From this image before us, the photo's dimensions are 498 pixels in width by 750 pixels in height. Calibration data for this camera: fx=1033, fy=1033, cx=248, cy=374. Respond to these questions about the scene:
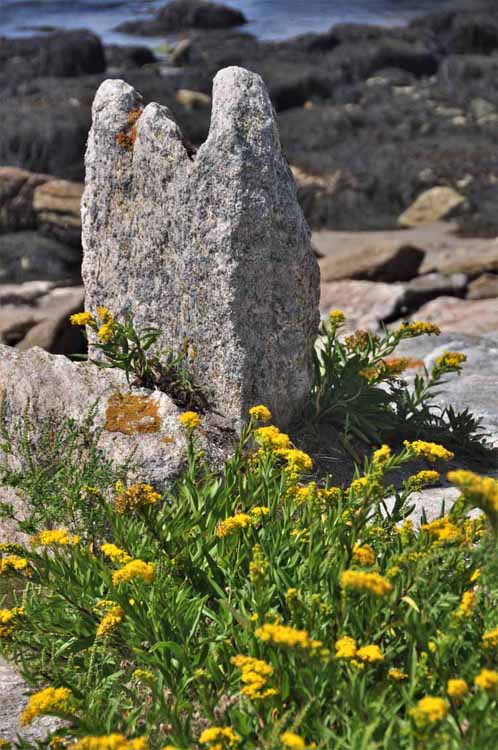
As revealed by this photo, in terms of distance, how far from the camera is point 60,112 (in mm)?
25562

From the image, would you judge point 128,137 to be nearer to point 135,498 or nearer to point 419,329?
point 419,329

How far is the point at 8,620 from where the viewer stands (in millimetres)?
3684

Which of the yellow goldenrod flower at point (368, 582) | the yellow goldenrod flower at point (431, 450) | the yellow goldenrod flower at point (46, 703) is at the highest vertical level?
the yellow goldenrod flower at point (368, 582)

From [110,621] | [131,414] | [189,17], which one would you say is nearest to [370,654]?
[110,621]

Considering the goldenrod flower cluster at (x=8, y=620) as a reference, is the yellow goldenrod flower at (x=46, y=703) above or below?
above

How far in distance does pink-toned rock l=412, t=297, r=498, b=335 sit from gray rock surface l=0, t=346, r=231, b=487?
20.0 ft

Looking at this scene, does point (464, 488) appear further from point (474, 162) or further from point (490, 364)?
point (474, 162)

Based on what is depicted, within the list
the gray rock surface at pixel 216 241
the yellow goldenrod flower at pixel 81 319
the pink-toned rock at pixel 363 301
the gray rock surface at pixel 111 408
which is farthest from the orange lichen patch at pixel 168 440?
the pink-toned rock at pixel 363 301

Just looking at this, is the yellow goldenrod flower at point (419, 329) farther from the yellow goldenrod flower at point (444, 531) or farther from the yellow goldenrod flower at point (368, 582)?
the yellow goldenrod flower at point (368, 582)

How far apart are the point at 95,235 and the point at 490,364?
145 inches

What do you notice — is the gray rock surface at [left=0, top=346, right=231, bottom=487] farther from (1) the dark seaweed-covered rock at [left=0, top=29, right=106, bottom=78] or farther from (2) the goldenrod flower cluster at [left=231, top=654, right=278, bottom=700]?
(1) the dark seaweed-covered rock at [left=0, top=29, right=106, bottom=78]

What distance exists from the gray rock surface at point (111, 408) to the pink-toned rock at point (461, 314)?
609cm

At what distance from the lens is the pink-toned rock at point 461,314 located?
37.0ft

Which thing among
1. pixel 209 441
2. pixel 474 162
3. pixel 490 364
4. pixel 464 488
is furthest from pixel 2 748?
→ pixel 474 162
